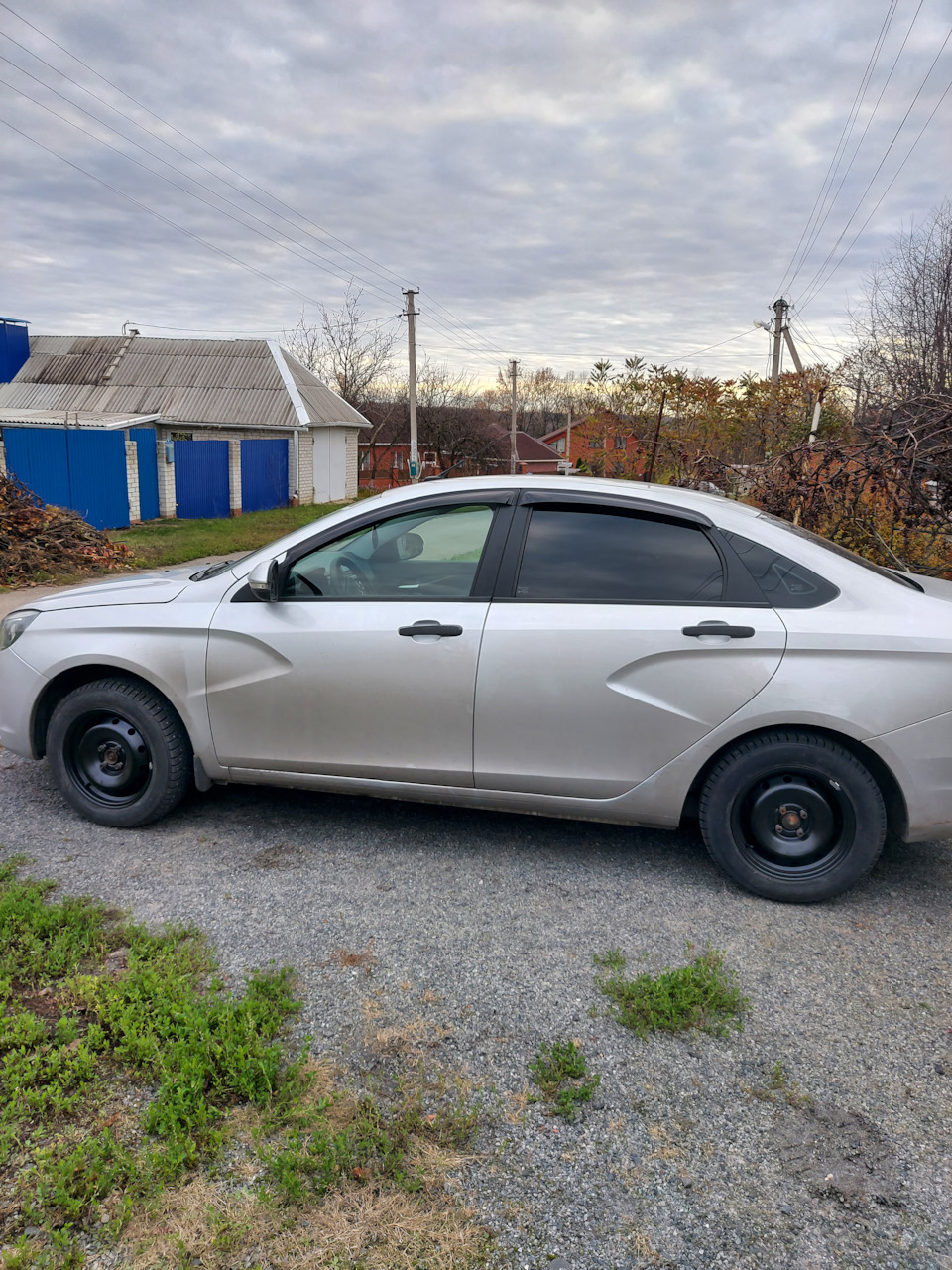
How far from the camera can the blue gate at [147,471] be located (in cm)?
2117

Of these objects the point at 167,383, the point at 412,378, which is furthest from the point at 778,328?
the point at 167,383

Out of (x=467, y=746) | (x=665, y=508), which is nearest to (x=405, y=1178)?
(x=467, y=746)

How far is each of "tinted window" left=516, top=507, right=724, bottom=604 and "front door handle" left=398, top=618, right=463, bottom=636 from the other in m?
0.32

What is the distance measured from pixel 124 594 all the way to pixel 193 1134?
261cm

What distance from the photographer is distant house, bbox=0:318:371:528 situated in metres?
22.8

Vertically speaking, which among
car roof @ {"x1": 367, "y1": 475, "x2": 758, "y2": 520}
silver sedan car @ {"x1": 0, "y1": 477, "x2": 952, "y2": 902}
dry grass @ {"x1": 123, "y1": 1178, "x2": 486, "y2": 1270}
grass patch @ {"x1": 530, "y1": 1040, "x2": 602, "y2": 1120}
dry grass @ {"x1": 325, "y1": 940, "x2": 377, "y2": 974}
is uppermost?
car roof @ {"x1": 367, "y1": 475, "x2": 758, "y2": 520}

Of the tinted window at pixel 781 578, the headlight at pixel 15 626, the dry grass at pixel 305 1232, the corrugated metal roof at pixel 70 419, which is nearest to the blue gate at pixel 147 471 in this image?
the corrugated metal roof at pixel 70 419

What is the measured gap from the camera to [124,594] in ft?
13.7

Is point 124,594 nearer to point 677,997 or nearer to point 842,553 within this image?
point 677,997

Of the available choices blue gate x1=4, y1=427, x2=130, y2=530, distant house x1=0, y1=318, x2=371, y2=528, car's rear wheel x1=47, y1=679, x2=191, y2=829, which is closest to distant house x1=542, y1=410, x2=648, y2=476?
car's rear wheel x1=47, y1=679, x2=191, y2=829

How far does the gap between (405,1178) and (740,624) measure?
225 centimetres

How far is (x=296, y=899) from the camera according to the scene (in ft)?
11.3

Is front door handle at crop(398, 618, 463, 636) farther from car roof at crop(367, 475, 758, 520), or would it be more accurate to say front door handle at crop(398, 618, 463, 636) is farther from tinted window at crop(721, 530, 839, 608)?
tinted window at crop(721, 530, 839, 608)

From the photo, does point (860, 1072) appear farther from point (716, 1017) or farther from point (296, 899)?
point (296, 899)
